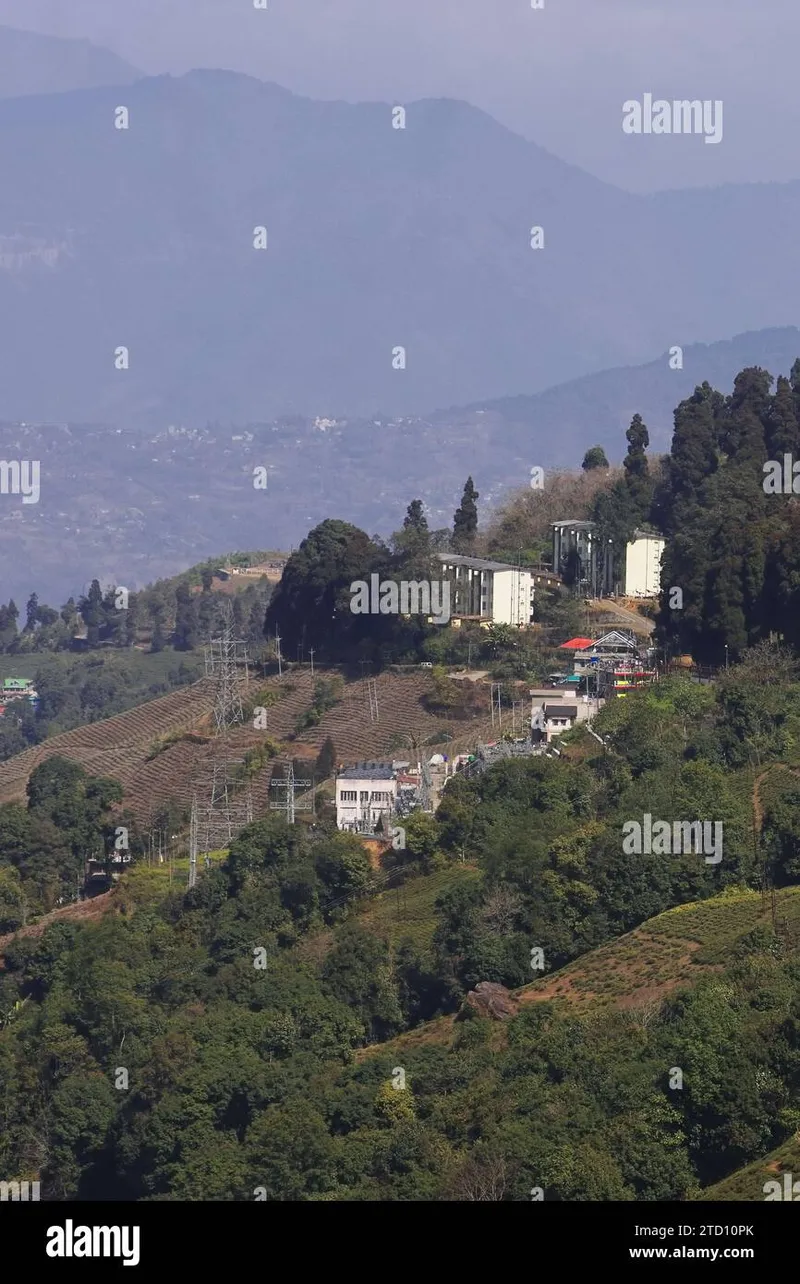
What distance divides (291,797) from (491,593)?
475 inches

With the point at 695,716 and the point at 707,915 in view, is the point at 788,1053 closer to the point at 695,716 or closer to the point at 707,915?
the point at 707,915

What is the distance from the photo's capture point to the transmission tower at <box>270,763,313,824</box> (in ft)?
137

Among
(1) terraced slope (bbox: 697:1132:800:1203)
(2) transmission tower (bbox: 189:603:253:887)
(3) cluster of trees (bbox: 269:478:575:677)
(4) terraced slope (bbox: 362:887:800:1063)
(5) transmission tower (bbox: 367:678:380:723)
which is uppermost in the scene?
(3) cluster of trees (bbox: 269:478:575:677)

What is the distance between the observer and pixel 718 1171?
2530cm

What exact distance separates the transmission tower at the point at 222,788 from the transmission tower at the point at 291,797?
1.92 ft

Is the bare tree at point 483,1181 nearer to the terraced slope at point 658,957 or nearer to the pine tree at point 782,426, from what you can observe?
the terraced slope at point 658,957

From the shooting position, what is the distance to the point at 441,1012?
1299 inches

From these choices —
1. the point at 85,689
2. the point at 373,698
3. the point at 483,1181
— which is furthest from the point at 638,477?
the point at 483,1181

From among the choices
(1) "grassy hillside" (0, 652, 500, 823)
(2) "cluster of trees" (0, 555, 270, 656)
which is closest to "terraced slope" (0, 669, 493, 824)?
(1) "grassy hillside" (0, 652, 500, 823)

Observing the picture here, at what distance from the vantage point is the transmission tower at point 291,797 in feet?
137

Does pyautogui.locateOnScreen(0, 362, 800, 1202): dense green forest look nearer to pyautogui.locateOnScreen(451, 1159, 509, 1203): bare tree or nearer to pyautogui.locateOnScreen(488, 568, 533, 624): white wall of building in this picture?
pyautogui.locateOnScreen(451, 1159, 509, 1203): bare tree

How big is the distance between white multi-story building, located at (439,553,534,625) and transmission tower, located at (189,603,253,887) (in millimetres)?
5188

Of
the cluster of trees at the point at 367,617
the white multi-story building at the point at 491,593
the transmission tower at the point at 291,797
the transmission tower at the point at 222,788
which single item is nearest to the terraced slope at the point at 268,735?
the transmission tower at the point at 222,788
